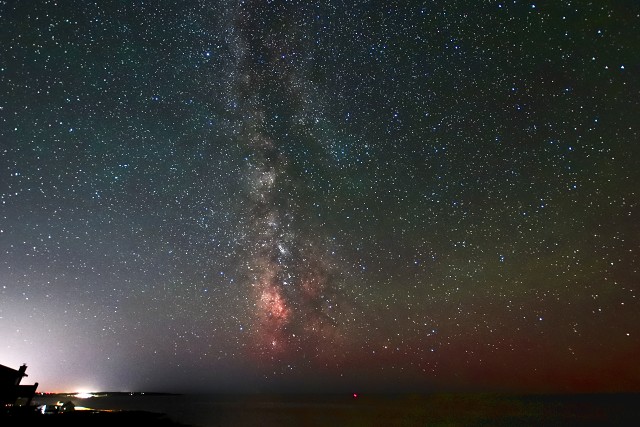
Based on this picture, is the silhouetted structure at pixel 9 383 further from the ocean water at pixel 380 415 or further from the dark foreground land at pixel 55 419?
the ocean water at pixel 380 415

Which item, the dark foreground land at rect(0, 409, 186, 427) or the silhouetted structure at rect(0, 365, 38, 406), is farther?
the silhouetted structure at rect(0, 365, 38, 406)

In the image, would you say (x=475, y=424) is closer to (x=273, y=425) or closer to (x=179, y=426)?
(x=273, y=425)

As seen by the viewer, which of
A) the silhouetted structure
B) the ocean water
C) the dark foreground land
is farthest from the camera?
the ocean water

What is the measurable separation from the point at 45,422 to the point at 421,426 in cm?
5145

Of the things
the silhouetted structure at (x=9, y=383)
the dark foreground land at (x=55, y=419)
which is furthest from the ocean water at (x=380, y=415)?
the silhouetted structure at (x=9, y=383)

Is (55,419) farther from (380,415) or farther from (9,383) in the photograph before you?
(380,415)

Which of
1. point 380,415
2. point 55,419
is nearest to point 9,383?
point 55,419

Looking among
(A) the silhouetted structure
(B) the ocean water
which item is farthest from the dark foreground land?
(B) the ocean water

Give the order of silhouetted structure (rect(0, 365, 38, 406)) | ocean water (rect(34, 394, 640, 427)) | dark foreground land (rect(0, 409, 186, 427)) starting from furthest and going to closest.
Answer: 1. ocean water (rect(34, 394, 640, 427))
2. silhouetted structure (rect(0, 365, 38, 406))
3. dark foreground land (rect(0, 409, 186, 427))

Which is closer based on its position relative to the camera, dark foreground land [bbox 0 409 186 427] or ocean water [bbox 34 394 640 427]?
dark foreground land [bbox 0 409 186 427]

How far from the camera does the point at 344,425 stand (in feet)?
188

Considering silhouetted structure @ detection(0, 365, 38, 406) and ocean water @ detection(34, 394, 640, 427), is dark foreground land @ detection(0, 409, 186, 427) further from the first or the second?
ocean water @ detection(34, 394, 640, 427)

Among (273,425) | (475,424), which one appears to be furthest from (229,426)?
(475,424)

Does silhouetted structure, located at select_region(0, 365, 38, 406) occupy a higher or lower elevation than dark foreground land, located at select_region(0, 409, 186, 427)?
higher
